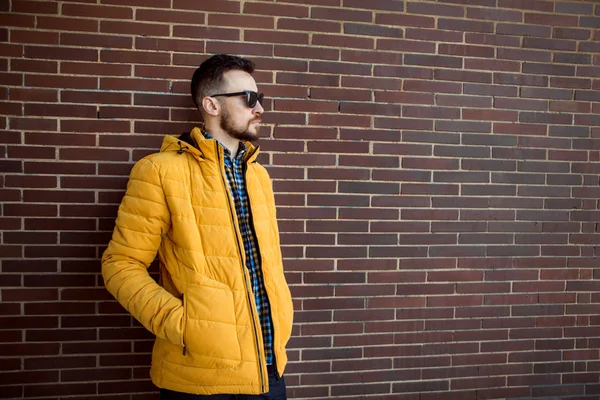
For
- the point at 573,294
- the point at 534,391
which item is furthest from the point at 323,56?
the point at 534,391

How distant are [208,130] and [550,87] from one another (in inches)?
91.7

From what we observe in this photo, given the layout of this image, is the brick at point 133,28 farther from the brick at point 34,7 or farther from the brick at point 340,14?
the brick at point 340,14

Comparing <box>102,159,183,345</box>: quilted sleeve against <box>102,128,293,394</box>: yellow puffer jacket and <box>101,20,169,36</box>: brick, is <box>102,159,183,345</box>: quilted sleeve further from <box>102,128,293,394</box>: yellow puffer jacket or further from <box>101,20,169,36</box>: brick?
<box>101,20,169,36</box>: brick

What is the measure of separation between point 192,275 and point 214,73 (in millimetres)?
988

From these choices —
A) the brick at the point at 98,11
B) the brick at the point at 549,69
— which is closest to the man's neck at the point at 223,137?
the brick at the point at 98,11

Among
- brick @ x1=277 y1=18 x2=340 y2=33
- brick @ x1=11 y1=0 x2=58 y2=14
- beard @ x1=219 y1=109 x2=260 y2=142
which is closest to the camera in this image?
beard @ x1=219 y1=109 x2=260 y2=142

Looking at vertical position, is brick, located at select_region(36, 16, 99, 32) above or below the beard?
above

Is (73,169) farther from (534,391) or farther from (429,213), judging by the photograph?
(534,391)

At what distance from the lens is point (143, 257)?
2.04 meters

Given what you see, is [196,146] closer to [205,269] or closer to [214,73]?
[214,73]

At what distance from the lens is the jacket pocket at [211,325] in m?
1.94

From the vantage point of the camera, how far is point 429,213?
2.99 m

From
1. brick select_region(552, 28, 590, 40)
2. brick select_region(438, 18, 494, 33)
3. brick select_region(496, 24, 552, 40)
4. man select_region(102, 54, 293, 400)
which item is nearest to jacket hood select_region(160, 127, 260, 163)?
man select_region(102, 54, 293, 400)

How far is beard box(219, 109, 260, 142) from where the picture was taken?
2.22 meters
